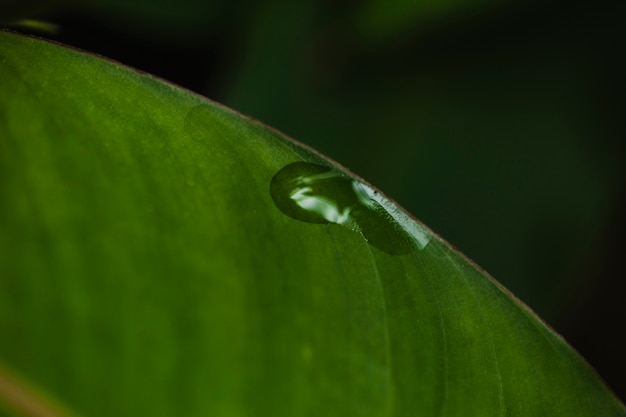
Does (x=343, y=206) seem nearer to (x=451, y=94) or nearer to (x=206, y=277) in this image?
(x=206, y=277)

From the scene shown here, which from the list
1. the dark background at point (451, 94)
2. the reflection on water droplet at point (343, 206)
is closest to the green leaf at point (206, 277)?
the reflection on water droplet at point (343, 206)

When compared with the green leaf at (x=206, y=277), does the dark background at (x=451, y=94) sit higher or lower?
higher

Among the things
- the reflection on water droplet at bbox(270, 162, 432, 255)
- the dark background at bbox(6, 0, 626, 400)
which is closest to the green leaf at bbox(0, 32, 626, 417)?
the reflection on water droplet at bbox(270, 162, 432, 255)

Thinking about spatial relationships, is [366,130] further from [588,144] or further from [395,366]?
[395,366]

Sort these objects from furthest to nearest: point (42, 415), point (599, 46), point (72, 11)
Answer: point (599, 46) → point (72, 11) → point (42, 415)

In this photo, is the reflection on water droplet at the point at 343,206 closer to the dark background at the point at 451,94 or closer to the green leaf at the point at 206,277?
the green leaf at the point at 206,277

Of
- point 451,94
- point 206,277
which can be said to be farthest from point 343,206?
point 451,94

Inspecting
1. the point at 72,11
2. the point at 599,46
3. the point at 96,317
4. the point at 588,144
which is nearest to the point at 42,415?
the point at 96,317
